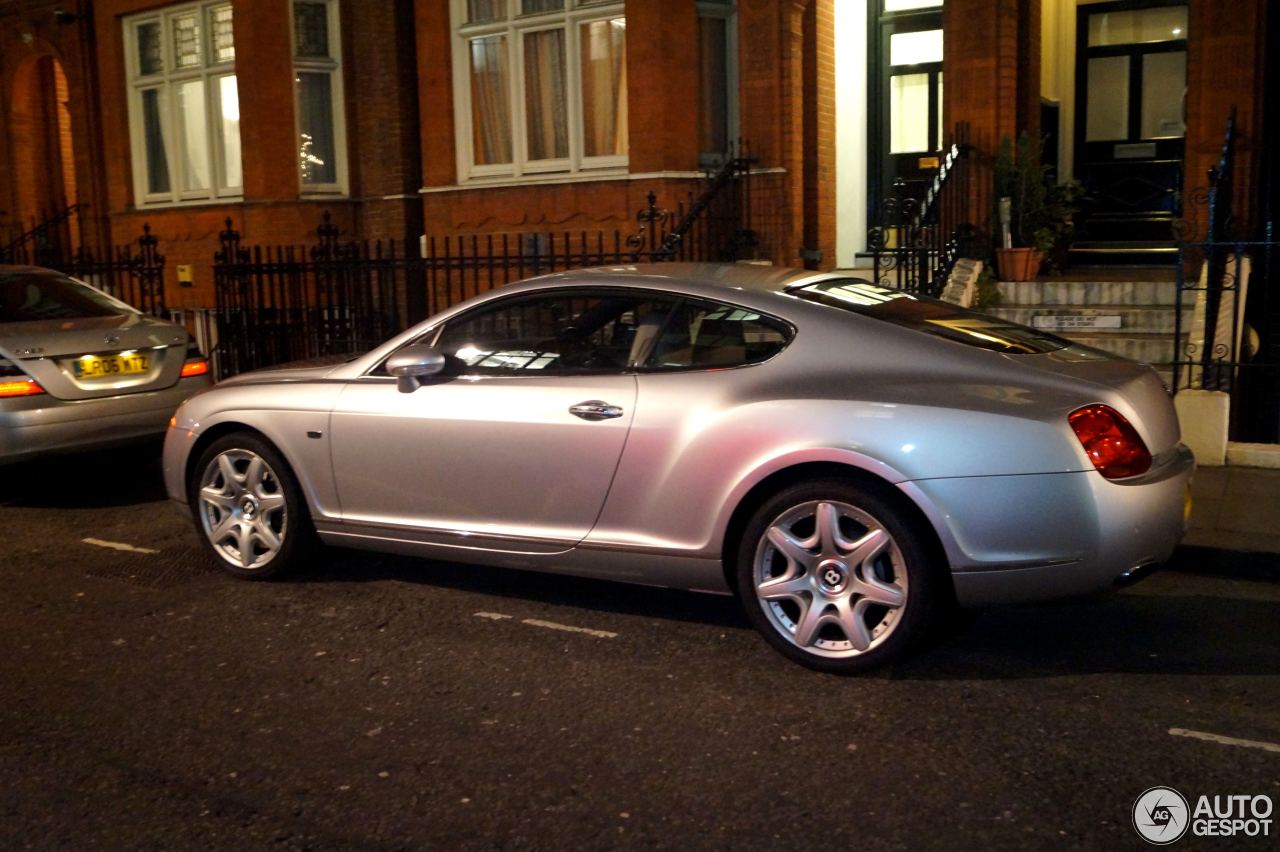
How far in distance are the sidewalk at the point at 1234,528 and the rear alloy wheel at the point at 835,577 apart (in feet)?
8.18

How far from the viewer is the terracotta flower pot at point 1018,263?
36.9 ft

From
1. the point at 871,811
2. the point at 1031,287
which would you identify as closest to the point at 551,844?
the point at 871,811

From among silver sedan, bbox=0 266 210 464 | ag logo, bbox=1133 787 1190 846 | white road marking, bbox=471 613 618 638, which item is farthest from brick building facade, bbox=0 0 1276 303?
ag logo, bbox=1133 787 1190 846

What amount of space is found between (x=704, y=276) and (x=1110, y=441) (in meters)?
1.86

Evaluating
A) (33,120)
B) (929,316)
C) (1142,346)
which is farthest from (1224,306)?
(33,120)

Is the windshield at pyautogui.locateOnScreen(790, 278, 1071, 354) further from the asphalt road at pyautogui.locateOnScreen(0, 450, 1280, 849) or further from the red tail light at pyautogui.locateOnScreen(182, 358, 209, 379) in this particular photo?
the red tail light at pyautogui.locateOnScreen(182, 358, 209, 379)

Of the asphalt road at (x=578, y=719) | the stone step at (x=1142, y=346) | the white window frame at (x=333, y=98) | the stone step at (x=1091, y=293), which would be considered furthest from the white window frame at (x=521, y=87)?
the asphalt road at (x=578, y=719)

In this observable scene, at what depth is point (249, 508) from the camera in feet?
21.6

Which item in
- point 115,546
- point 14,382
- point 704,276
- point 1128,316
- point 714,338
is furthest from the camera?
point 1128,316

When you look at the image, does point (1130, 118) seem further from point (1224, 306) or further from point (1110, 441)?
point (1110, 441)

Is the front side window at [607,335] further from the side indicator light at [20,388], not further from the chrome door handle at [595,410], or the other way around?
the side indicator light at [20,388]

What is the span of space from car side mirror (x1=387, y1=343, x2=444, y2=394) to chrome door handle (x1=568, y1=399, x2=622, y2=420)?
0.74m

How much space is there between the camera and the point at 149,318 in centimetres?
943

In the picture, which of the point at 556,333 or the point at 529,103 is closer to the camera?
the point at 556,333
